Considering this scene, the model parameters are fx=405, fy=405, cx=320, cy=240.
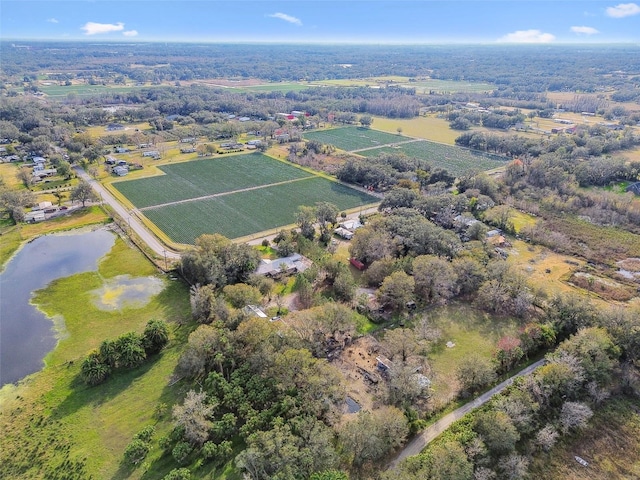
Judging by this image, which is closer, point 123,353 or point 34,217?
point 123,353

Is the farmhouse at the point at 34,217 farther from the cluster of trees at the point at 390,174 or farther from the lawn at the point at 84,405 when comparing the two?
the cluster of trees at the point at 390,174

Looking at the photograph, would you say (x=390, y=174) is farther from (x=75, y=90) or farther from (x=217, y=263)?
(x=75, y=90)

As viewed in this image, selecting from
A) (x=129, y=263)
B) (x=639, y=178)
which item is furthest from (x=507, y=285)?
(x=639, y=178)

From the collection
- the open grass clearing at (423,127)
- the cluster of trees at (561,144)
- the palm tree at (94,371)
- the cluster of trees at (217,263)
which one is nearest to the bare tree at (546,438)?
the cluster of trees at (217,263)

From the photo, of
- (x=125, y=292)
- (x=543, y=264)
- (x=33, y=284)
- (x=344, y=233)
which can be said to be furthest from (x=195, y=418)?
(x=543, y=264)

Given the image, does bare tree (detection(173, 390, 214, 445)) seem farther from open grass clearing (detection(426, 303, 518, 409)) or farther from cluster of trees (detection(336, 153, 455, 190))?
cluster of trees (detection(336, 153, 455, 190))

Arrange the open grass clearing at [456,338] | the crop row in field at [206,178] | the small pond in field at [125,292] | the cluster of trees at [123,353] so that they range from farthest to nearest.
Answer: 1. the crop row in field at [206,178]
2. the small pond in field at [125,292]
3. the open grass clearing at [456,338]
4. the cluster of trees at [123,353]

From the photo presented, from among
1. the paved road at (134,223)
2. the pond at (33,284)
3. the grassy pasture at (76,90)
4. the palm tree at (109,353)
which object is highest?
the grassy pasture at (76,90)
